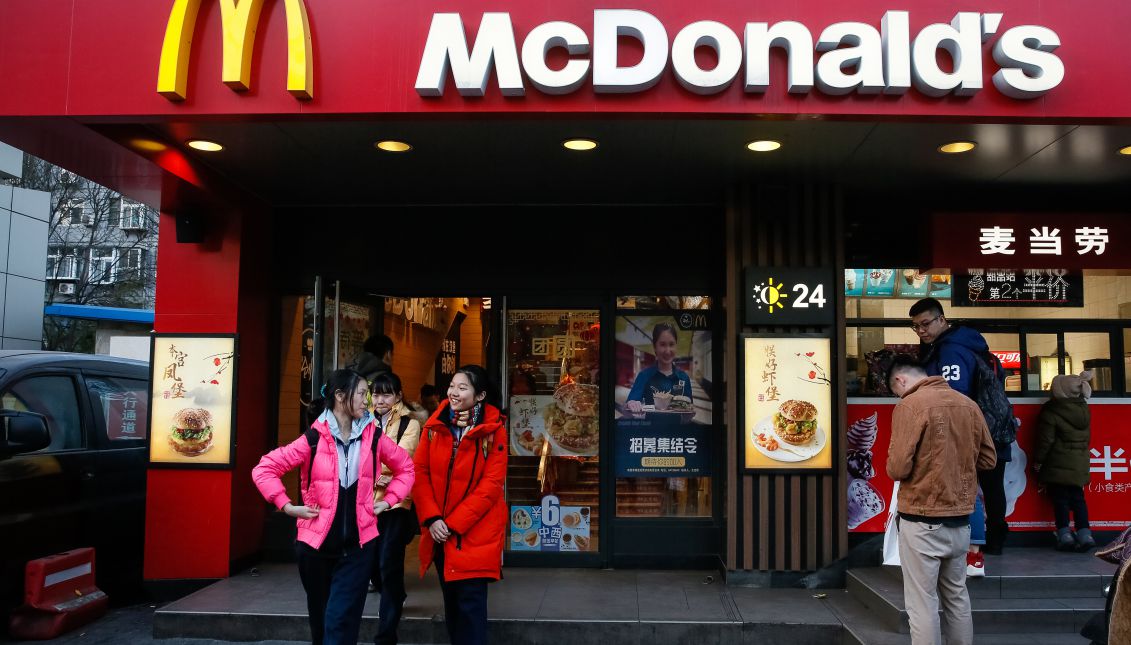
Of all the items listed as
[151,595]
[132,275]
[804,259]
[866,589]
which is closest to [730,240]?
[804,259]

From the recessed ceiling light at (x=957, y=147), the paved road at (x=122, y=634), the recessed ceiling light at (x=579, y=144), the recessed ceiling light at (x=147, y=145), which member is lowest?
the paved road at (x=122, y=634)

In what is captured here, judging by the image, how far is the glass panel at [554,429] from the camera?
7.27 m

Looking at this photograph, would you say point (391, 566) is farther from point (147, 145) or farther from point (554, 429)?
point (147, 145)

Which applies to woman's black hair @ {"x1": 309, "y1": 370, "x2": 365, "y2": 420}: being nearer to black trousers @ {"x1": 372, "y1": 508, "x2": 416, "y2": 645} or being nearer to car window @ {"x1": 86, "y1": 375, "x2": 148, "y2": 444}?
black trousers @ {"x1": 372, "y1": 508, "x2": 416, "y2": 645}

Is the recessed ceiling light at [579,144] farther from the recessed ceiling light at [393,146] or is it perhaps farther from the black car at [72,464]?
the black car at [72,464]

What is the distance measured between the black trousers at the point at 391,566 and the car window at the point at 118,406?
3.06 meters

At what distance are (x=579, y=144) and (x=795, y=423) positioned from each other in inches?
114

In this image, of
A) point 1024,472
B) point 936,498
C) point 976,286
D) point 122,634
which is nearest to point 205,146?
point 122,634

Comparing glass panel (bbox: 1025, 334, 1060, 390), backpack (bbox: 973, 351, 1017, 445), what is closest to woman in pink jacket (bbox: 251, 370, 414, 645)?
backpack (bbox: 973, 351, 1017, 445)

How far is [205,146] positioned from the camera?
5777 millimetres

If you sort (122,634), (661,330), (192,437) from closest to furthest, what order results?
(122,634) → (192,437) → (661,330)

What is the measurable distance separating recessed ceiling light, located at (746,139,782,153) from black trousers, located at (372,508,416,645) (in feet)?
11.5

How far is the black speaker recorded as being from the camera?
6750 mm

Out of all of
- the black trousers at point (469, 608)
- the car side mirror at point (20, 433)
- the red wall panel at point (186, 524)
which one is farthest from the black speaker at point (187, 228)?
the black trousers at point (469, 608)
